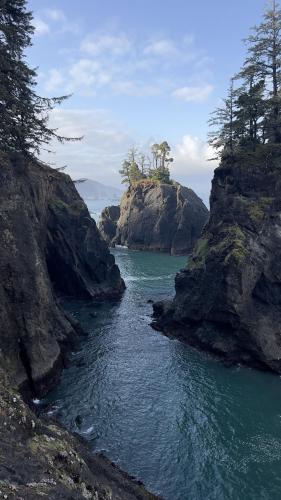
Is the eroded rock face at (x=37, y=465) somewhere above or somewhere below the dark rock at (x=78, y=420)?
above

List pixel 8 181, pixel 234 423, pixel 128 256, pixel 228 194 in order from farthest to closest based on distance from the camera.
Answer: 1. pixel 128 256
2. pixel 228 194
3. pixel 8 181
4. pixel 234 423

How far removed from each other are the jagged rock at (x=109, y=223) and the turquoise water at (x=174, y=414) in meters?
98.9

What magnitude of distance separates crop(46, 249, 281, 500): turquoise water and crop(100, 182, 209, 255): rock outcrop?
7797 cm

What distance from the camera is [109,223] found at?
156m

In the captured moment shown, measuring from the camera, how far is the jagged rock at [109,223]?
15250 cm

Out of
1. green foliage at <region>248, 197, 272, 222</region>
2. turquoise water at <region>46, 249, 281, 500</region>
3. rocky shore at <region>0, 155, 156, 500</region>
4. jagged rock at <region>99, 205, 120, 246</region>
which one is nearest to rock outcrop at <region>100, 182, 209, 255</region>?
jagged rock at <region>99, 205, 120, 246</region>

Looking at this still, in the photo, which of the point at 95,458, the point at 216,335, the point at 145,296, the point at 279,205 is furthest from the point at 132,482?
the point at 145,296

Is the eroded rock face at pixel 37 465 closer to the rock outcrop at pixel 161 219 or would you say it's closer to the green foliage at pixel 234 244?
the green foliage at pixel 234 244

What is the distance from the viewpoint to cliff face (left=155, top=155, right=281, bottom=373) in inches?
1885

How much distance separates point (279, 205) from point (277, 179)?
3647 millimetres

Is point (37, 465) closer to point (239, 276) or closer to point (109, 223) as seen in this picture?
point (239, 276)

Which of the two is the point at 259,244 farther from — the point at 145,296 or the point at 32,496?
the point at 32,496

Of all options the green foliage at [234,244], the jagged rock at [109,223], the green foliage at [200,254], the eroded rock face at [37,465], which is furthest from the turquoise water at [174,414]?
the jagged rock at [109,223]

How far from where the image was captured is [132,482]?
84.6 ft
